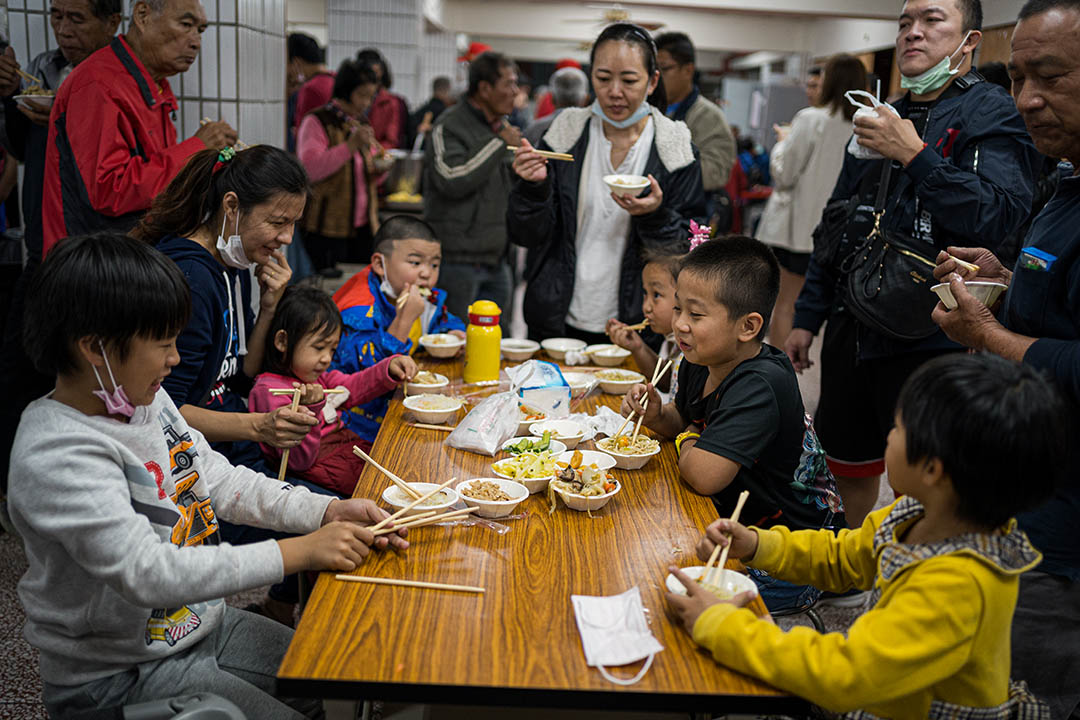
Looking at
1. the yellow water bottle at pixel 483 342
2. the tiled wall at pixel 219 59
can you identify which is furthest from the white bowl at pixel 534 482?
the tiled wall at pixel 219 59

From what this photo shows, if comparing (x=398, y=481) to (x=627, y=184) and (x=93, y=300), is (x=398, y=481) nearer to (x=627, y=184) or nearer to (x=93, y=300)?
(x=93, y=300)

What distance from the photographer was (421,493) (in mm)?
1575

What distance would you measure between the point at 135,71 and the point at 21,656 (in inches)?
65.1

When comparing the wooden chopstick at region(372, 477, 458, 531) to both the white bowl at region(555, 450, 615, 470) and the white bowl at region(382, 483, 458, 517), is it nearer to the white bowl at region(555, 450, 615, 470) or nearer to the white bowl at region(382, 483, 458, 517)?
the white bowl at region(382, 483, 458, 517)

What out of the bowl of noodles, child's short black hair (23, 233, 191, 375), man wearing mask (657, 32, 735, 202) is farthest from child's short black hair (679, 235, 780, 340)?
man wearing mask (657, 32, 735, 202)

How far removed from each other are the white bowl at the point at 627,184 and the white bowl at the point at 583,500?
4.07 ft

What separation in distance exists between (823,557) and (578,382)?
3.40 feet

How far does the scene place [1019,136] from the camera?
7.08ft

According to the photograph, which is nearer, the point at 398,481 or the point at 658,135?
the point at 398,481

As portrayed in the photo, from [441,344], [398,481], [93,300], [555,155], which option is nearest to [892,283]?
[555,155]

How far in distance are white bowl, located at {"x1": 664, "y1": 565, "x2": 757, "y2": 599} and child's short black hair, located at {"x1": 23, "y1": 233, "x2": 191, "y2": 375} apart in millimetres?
885

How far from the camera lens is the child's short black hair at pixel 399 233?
9.21 ft

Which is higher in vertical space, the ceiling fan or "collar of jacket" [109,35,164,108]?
the ceiling fan

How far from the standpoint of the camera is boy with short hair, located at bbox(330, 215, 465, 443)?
2580 millimetres
